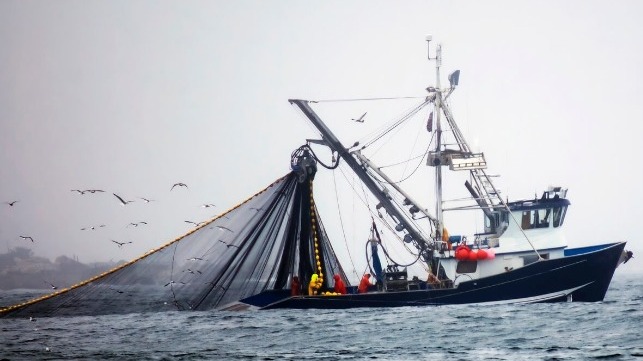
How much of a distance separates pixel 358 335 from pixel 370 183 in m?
10.9

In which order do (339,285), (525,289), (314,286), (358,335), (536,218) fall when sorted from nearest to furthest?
(358,335) < (525,289) < (314,286) < (339,285) < (536,218)

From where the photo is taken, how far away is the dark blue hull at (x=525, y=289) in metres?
36.1

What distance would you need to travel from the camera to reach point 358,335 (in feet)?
98.3

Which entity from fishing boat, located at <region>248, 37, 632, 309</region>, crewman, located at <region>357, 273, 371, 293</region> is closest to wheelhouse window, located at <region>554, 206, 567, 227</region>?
fishing boat, located at <region>248, 37, 632, 309</region>

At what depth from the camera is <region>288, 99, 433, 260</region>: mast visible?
38.9 m

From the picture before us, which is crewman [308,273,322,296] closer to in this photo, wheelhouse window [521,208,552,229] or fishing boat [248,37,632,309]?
fishing boat [248,37,632,309]

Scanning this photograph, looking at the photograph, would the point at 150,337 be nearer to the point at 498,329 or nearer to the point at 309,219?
the point at 309,219

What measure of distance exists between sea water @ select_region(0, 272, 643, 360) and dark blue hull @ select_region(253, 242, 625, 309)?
401 mm

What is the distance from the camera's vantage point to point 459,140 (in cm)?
3831

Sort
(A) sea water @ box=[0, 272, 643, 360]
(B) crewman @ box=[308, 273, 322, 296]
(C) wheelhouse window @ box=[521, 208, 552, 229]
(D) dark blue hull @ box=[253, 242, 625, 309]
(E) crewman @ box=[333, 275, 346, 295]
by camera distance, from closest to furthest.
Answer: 1. (A) sea water @ box=[0, 272, 643, 360]
2. (D) dark blue hull @ box=[253, 242, 625, 309]
3. (B) crewman @ box=[308, 273, 322, 296]
4. (E) crewman @ box=[333, 275, 346, 295]
5. (C) wheelhouse window @ box=[521, 208, 552, 229]

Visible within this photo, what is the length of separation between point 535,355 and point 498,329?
17.8ft

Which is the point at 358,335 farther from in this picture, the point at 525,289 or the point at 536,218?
the point at 536,218

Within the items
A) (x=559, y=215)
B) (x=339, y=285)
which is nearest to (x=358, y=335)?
(x=339, y=285)

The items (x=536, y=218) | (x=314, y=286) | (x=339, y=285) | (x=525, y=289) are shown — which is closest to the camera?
(x=525, y=289)
